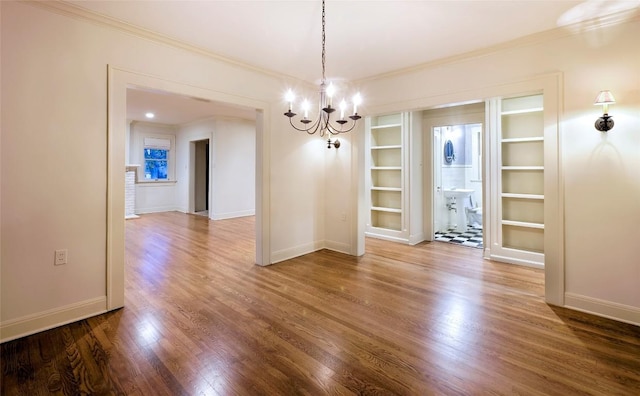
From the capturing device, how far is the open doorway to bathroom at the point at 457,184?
5.95 m

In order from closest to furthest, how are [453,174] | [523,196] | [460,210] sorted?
1. [523,196]
2. [460,210]
3. [453,174]

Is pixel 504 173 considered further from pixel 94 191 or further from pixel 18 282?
pixel 18 282

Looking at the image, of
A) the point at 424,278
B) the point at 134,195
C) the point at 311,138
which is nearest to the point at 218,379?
the point at 424,278

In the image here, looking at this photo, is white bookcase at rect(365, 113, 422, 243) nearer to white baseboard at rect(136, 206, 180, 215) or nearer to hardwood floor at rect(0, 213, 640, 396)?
hardwood floor at rect(0, 213, 640, 396)

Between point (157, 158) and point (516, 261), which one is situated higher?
point (157, 158)

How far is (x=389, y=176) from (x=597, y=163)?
11.0 ft

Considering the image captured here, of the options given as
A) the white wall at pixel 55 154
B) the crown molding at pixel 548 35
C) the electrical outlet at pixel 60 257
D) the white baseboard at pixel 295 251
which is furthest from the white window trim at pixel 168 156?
the crown molding at pixel 548 35

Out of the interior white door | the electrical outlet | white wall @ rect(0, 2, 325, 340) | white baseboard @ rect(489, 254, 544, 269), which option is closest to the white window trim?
white wall @ rect(0, 2, 325, 340)

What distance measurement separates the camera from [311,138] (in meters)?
4.66

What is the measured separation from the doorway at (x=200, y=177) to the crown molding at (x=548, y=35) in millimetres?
7586

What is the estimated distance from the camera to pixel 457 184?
6.78m

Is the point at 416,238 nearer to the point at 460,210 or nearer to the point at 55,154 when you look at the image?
the point at 460,210

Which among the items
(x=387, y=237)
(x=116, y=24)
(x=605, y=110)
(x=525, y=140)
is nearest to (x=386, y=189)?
(x=387, y=237)

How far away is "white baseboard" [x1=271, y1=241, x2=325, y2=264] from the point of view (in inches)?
165
